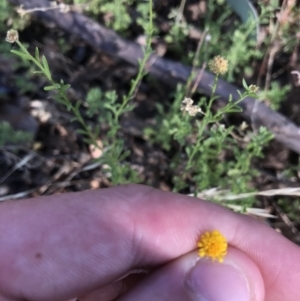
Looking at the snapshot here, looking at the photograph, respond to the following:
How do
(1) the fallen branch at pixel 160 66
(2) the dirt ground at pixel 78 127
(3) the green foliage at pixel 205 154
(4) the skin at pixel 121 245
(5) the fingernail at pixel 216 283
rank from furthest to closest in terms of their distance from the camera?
(2) the dirt ground at pixel 78 127 → (1) the fallen branch at pixel 160 66 → (3) the green foliage at pixel 205 154 → (4) the skin at pixel 121 245 → (5) the fingernail at pixel 216 283

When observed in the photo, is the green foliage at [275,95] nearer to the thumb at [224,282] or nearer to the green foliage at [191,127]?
the green foliage at [191,127]

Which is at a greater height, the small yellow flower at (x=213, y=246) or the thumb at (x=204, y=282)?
the small yellow flower at (x=213, y=246)

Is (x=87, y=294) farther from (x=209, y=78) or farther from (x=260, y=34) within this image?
(x=260, y=34)

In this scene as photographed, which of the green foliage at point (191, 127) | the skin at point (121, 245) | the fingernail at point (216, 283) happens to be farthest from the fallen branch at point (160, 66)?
the fingernail at point (216, 283)

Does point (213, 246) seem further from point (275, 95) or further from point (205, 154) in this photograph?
point (275, 95)

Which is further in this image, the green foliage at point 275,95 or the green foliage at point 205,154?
the green foliage at point 275,95

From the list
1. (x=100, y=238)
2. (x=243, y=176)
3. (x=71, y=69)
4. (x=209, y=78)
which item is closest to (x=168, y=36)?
(x=209, y=78)

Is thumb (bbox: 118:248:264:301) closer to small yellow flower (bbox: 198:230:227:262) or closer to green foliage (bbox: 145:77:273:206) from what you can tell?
small yellow flower (bbox: 198:230:227:262)

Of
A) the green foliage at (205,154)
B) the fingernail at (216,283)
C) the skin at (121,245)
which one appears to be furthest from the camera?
the green foliage at (205,154)
